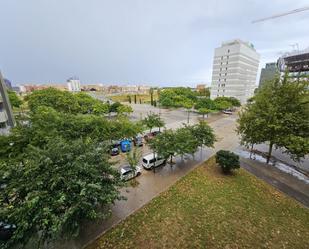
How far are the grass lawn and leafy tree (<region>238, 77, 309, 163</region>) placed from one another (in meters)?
3.82

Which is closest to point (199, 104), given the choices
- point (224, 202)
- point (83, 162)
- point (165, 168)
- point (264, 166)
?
point (264, 166)

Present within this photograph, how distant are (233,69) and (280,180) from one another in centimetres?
4868

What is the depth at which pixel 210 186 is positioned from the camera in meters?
11.1

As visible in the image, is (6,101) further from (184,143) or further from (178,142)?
(184,143)

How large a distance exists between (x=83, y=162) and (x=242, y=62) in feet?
199

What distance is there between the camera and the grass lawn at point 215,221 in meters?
7.02

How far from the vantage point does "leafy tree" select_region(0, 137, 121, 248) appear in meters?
4.82

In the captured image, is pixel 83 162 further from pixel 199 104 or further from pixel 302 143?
pixel 199 104

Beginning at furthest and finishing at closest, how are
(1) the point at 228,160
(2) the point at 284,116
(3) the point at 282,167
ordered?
(3) the point at 282,167 → (1) the point at 228,160 → (2) the point at 284,116

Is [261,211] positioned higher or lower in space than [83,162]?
lower

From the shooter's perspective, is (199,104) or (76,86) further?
(76,86)

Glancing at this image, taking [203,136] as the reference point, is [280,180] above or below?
below

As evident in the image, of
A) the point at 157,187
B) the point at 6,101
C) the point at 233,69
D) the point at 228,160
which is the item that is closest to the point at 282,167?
the point at 228,160

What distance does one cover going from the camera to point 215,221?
8117 mm
